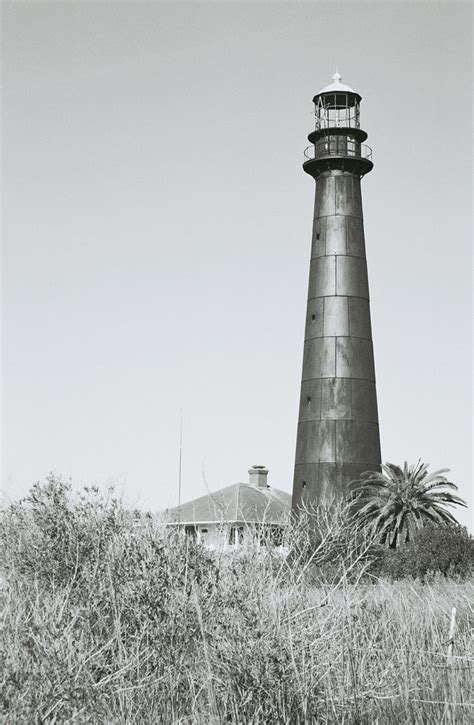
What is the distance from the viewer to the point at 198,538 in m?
15.2

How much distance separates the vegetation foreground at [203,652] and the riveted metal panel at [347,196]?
21976mm

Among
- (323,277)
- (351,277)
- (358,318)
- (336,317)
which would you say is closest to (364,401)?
(358,318)

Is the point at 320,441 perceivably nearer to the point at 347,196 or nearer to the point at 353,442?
the point at 353,442

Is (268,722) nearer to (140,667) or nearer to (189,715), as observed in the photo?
(189,715)

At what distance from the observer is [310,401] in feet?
116

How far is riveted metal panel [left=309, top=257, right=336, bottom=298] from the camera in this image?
35.7 m

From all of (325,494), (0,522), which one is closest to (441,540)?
(325,494)

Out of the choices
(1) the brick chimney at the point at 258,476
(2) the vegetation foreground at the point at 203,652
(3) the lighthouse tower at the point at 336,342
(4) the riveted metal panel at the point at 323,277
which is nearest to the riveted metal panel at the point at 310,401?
(3) the lighthouse tower at the point at 336,342

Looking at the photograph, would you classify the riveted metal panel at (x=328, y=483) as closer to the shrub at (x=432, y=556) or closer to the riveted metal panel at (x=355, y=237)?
the shrub at (x=432, y=556)

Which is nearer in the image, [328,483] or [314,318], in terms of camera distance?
[328,483]

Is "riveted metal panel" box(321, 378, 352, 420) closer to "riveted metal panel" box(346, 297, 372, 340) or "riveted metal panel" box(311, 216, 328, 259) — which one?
"riveted metal panel" box(346, 297, 372, 340)

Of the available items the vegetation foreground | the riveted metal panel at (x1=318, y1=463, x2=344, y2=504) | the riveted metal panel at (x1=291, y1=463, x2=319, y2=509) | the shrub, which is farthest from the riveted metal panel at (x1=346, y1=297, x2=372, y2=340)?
the vegetation foreground

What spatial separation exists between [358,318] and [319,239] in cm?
309

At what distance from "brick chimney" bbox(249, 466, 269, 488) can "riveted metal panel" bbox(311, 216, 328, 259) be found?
1729 centimetres
